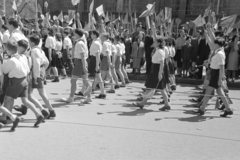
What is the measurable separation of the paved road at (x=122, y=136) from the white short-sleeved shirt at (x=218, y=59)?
1.18 m

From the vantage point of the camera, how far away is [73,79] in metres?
7.62

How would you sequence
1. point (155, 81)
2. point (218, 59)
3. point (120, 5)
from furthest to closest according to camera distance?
point (120, 5) < point (155, 81) < point (218, 59)

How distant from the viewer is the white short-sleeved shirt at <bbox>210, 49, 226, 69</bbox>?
6914 mm

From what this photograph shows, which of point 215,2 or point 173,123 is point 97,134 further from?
point 215,2

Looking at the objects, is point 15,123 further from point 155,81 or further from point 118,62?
point 118,62

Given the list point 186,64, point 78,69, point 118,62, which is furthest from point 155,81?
point 186,64

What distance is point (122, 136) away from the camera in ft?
17.7

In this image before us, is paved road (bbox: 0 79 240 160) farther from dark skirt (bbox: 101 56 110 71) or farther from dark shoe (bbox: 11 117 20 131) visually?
dark skirt (bbox: 101 56 110 71)

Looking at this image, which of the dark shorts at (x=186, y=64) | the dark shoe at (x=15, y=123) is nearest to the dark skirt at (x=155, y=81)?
the dark shoe at (x=15, y=123)

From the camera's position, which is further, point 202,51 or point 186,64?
point 186,64

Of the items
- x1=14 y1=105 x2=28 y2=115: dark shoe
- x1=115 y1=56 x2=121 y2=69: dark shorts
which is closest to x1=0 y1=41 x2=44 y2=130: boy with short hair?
x1=14 y1=105 x2=28 y2=115: dark shoe

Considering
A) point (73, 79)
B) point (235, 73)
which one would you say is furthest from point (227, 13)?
point (73, 79)

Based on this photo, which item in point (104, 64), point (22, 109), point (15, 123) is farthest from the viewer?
point (104, 64)

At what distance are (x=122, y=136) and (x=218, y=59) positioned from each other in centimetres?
298
